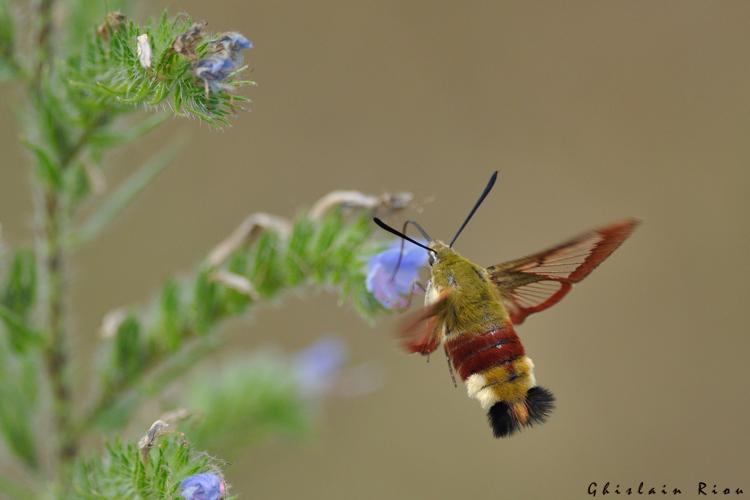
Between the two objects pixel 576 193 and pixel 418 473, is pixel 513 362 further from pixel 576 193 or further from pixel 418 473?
pixel 576 193

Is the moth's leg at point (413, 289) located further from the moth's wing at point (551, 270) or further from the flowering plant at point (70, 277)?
the moth's wing at point (551, 270)

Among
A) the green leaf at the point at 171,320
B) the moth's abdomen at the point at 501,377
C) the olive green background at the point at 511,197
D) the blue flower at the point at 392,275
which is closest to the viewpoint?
the moth's abdomen at the point at 501,377

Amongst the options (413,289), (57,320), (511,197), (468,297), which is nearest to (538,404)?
(468,297)

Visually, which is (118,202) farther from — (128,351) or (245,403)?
(245,403)

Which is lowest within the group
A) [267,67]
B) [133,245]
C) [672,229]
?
[672,229]

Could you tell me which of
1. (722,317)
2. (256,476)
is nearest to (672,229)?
(722,317)

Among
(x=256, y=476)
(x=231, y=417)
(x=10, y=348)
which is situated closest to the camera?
(x=10, y=348)

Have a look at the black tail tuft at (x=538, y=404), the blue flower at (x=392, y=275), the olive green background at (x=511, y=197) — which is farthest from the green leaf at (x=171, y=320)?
the olive green background at (x=511, y=197)
